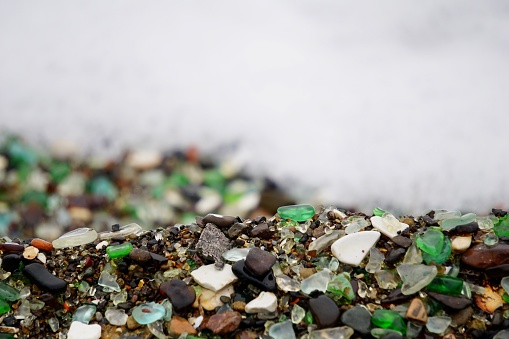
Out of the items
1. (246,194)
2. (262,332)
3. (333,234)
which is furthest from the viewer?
(246,194)

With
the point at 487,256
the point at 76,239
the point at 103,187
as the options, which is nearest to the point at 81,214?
the point at 103,187

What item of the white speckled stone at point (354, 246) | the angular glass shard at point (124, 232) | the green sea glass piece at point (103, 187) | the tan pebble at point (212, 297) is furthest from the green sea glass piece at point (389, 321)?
the green sea glass piece at point (103, 187)

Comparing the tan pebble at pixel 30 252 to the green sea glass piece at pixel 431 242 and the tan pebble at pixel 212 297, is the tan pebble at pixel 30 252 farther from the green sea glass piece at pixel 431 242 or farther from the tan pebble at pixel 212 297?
the green sea glass piece at pixel 431 242

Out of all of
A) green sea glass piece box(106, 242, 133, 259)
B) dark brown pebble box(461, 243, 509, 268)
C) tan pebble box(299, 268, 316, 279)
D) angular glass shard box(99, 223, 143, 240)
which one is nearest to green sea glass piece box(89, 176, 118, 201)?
angular glass shard box(99, 223, 143, 240)

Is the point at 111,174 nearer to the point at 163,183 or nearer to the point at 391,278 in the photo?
the point at 163,183

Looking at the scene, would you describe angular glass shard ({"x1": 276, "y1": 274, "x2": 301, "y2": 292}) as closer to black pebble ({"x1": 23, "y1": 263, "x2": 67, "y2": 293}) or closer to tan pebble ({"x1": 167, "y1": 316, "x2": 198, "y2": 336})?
tan pebble ({"x1": 167, "y1": 316, "x2": 198, "y2": 336})

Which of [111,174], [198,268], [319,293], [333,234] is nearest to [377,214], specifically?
[333,234]

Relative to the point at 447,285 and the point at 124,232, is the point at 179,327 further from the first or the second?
the point at 447,285
